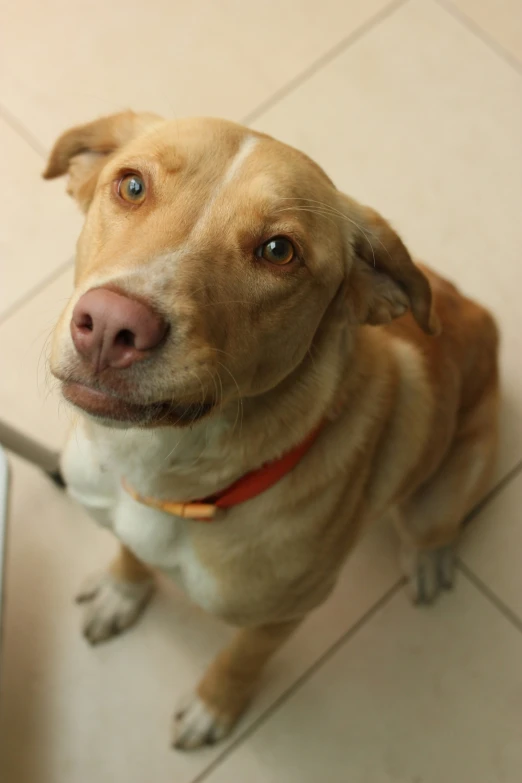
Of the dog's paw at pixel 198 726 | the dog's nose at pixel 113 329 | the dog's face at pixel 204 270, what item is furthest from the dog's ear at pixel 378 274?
the dog's paw at pixel 198 726

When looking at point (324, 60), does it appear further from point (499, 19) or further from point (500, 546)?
point (500, 546)

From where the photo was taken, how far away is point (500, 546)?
2.15 metres

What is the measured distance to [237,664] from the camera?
1714mm

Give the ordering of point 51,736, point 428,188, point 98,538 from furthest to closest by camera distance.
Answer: point 428,188, point 98,538, point 51,736

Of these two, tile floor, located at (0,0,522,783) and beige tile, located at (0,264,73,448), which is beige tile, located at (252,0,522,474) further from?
beige tile, located at (0,264,73,448)

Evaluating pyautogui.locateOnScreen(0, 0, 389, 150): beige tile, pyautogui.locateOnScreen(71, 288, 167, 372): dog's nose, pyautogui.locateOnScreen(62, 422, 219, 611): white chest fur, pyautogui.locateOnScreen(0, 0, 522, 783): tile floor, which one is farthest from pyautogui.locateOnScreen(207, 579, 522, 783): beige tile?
pyautogui.locateOnScreen(0, 0, 389, 150): beige tile

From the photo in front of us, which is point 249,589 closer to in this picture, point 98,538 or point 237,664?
point 237,664

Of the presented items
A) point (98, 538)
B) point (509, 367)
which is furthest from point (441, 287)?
point (98, 538)

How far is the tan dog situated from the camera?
0.97 meters

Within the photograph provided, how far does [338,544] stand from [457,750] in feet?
2.86

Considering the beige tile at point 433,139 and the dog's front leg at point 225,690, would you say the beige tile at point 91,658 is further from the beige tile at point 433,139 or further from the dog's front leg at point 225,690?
the beige tile at point 433,139

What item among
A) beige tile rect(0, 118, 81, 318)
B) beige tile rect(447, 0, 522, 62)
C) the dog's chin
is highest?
beige tile rect(447, 0, 522, 62)

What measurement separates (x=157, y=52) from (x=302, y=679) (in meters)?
2.13

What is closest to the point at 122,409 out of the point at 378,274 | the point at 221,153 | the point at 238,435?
the point at 238,435
